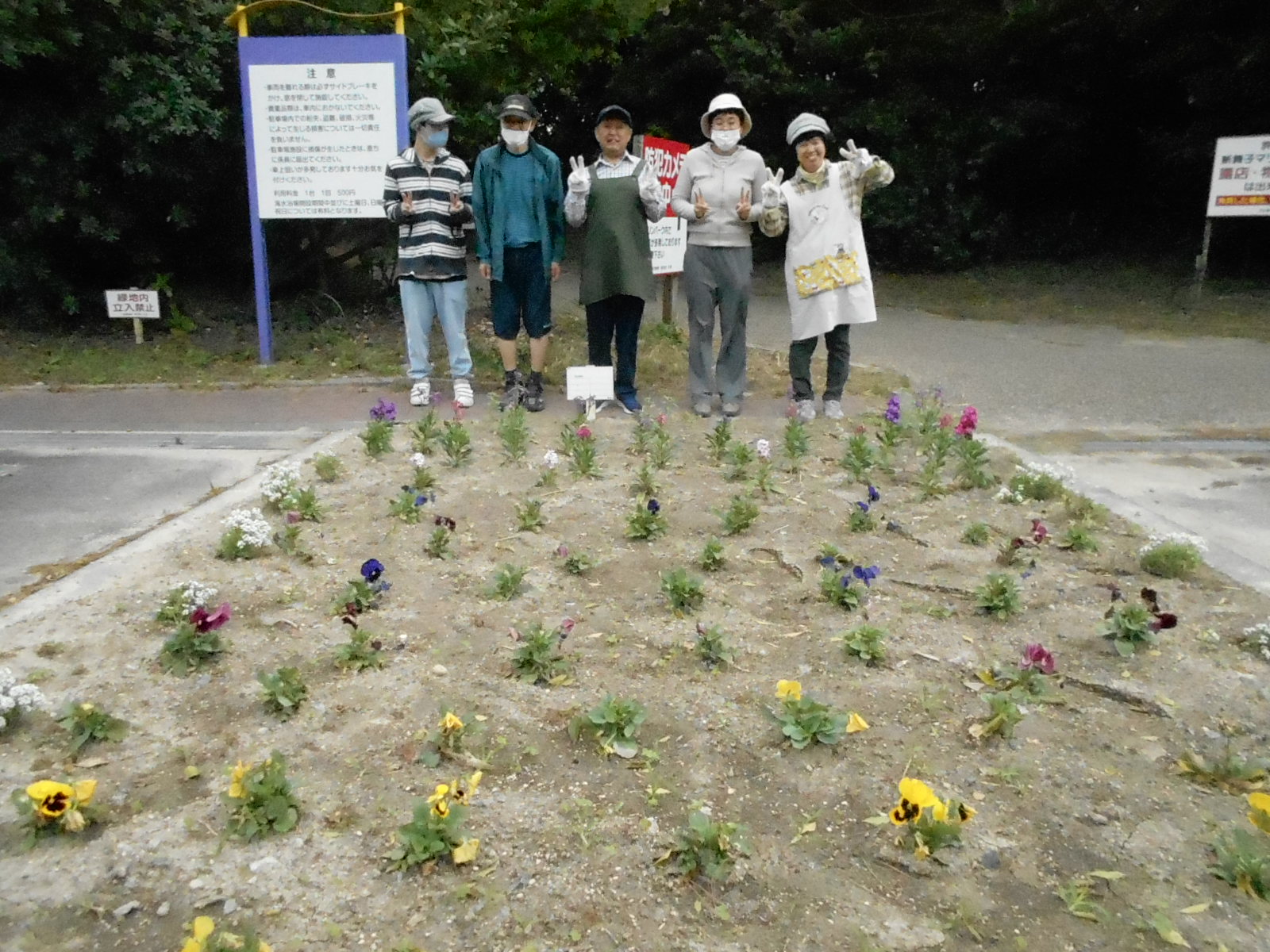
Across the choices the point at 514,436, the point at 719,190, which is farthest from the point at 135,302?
the point at 719,190

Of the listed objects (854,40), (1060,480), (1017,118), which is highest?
(854,40)

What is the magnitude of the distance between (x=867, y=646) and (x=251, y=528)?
7.39ft

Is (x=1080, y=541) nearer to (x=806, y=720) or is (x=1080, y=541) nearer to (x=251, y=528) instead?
(x=806, y=720)

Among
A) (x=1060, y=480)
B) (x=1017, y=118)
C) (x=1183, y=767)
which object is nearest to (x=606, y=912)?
(x=1183, y=767)

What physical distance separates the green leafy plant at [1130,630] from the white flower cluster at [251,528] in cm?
290

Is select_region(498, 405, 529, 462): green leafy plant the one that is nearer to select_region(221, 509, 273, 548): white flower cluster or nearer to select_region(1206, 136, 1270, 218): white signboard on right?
select_region(221, 509, 273, 548): white flower cluster

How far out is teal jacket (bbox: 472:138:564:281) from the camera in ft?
20.5

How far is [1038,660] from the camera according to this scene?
3.07m

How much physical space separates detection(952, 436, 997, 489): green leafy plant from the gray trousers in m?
1.71

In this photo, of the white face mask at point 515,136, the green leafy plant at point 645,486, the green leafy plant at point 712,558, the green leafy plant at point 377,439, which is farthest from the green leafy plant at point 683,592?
the white face mask at point 515,136

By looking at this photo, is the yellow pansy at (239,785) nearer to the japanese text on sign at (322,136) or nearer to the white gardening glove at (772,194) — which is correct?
the white gardening glove at (772,194)

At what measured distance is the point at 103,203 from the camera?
9.12 metres

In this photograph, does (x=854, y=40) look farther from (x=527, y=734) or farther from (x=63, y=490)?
(x=527, y=734)

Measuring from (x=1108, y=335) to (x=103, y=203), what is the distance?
9357mm
